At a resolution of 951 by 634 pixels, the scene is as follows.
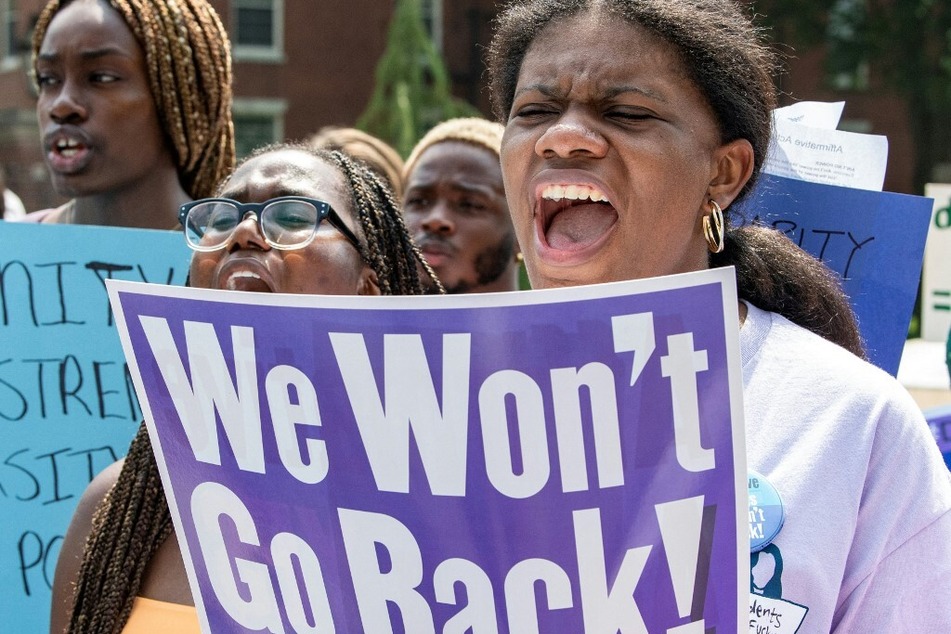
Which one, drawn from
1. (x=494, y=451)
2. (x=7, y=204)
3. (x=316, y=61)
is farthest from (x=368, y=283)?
(x=316, y=61)

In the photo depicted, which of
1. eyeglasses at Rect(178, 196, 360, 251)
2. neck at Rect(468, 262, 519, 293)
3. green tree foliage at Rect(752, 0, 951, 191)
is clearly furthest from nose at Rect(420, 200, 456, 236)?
green tree foliage at Rect(752, 0, 951, 191)

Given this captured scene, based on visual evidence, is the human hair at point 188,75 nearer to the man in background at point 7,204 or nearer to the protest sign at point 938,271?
the protest sign at point 938,271

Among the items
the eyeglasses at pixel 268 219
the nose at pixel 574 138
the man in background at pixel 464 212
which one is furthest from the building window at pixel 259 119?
the nose at pixel 574 138

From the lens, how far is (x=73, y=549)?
2.18m

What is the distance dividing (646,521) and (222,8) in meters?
21.9

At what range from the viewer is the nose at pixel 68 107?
116 inches

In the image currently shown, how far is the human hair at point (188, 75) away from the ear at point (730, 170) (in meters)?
1.66

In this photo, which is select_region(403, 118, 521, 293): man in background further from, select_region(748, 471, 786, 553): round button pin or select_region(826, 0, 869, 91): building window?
select_region(826, 0, 869, 91): building window

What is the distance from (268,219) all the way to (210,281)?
147 mm

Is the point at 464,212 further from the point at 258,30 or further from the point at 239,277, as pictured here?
the point at 258,30

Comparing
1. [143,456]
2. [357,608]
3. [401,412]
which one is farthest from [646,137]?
[143,456]

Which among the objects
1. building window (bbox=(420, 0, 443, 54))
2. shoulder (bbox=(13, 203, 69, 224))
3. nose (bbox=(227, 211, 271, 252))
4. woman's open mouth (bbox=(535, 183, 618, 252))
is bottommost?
shoulder (bbox=(13, 203, 69, 224))

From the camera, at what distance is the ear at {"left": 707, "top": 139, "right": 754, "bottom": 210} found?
1.83m

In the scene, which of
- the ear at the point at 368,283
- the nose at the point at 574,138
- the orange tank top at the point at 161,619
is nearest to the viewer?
the nose at the point at 574,138
